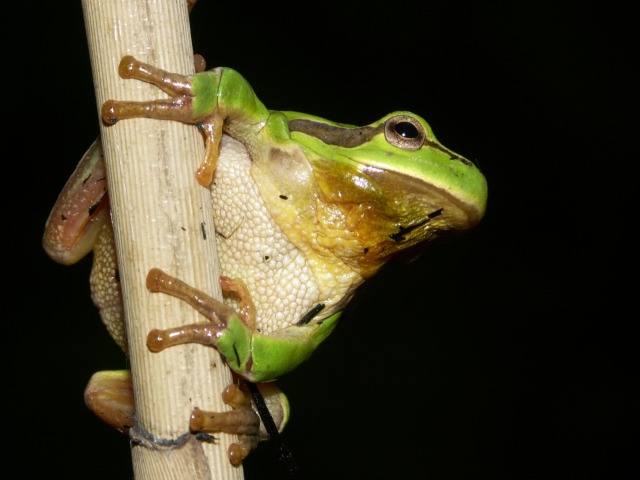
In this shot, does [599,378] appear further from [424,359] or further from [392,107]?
[392,107]

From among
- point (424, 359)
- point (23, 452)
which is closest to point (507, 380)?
point (424, 359)

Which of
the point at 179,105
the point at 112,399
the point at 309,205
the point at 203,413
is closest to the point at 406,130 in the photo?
the point at 309,205

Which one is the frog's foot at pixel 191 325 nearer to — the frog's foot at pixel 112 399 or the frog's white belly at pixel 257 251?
the frog's white belly at pixel 257 251

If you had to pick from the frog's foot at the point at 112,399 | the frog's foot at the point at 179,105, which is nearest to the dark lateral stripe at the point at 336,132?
the frog's foot at the point at 179,105

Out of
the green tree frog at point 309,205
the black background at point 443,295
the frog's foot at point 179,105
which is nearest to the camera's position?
the frog's foot at point 179,105

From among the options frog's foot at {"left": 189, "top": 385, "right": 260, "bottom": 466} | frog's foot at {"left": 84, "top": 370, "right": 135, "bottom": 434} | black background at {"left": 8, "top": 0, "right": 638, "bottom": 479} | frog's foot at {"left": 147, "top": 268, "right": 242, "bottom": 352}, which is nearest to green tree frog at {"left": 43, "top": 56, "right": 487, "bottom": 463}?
frog's foot at {"left": 189, "top": 385, "right": 260, "bottom": 466}

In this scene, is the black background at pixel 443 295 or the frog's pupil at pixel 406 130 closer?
the frog's pupil at pixel 406 130

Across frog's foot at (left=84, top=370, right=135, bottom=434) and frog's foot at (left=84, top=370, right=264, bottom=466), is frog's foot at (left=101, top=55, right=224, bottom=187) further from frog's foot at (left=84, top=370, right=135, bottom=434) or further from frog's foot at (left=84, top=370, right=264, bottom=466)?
frog's foot at (left=84, top=370, right=135, bottom=434)

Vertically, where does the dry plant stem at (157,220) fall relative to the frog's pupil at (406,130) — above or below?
below
